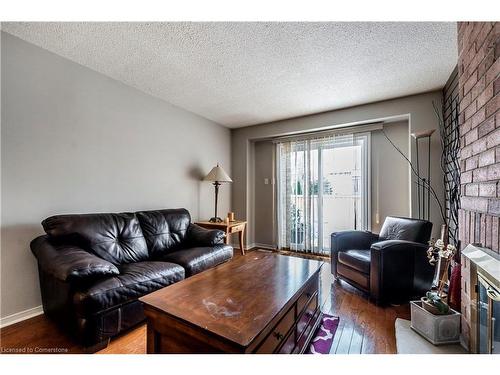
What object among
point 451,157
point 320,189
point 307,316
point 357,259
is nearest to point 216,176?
point 320,189

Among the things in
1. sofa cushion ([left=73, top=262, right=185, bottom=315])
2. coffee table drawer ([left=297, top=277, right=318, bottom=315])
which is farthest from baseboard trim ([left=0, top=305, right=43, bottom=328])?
coffee table drawer ([left=297, top=277, right=318, bottom=315])

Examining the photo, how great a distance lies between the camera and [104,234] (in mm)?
2088

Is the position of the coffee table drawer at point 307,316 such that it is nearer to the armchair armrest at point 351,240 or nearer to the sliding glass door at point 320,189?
the armchair armrest at point 351,240

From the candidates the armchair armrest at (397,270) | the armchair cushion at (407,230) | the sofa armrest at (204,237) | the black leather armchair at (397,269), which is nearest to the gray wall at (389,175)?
the armchair cushion at (407,230)

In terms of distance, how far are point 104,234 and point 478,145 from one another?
285 cm

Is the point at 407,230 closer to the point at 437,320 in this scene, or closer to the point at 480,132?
the point at 437,320

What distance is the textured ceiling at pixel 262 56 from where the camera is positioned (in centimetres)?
171

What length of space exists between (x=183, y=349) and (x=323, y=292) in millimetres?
1723

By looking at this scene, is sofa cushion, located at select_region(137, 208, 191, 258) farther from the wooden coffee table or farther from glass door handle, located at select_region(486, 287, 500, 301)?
glass door handle, located at select_region(486, 287, 500, 301)

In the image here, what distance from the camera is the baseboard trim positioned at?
1.74 meters

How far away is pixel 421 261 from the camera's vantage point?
2088 millimetres
